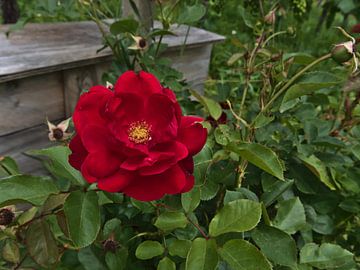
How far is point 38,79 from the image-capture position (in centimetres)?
150

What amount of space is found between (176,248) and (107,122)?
0.25 meters

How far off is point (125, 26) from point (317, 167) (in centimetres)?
61

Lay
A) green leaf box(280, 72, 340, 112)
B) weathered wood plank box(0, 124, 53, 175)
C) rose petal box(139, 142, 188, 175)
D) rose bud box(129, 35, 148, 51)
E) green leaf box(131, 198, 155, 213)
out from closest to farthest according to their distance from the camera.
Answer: rose petal box(139, 142, 188, 175), green leaf box(280, 72, 340, 112), green leaf box(131, 198, 155, 213), rose bud box(129, 35, 148, 51), weathered wood plank box(0, 124, 53, 175)

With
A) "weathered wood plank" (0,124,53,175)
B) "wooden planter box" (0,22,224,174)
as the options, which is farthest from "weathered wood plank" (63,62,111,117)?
"weathered wood plank" (0,124,53,175)

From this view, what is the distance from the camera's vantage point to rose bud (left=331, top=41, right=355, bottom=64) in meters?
0.73

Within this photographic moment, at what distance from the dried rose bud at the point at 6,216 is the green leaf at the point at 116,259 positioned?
0.57ft

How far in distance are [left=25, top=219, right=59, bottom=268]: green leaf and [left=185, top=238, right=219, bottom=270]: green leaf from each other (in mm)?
220

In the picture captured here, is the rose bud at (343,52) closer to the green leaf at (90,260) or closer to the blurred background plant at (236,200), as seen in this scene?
the blurred background plant at (236,200)

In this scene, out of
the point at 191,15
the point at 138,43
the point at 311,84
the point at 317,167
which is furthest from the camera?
the point at 191,15

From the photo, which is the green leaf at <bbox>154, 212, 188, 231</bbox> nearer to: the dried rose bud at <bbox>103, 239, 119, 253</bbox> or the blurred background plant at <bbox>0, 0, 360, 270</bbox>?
the blurred background plant at <bbox>0, 0, 360, 270</bbox>

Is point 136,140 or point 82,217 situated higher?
point 136,140

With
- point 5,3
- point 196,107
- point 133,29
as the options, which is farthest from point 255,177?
point 5,3

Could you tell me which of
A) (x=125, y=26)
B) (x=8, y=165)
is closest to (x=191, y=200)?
(x=8, y=165)

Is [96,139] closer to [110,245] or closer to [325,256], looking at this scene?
[110,245]
